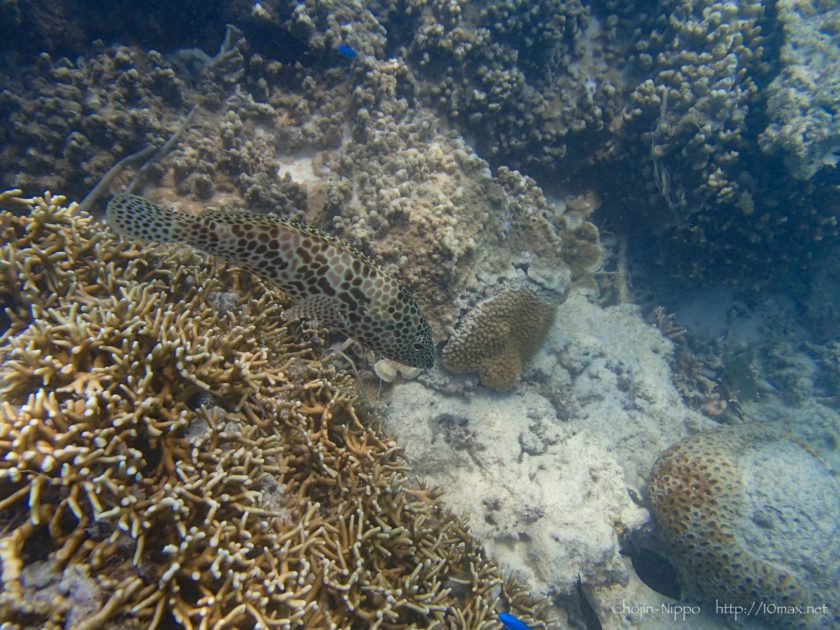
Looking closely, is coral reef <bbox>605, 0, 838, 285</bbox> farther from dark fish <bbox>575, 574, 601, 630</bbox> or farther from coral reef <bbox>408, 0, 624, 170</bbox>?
dark fish <bbox>575, 574, 601, 630</bbox>

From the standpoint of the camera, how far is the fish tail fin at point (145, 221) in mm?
3835

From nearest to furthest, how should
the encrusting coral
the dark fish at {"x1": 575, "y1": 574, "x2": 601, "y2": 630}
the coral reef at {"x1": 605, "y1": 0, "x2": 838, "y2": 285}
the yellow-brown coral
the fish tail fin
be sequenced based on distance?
the encrusting coral < the fish tail fin < the dark fish at {"x1": 575, "y1": 574, "x2": 601, "y2": 630} < the yellow-brown coral < the coral reef at {"x1": 605, "y1": 0, "x2": 838, "y2": 285}

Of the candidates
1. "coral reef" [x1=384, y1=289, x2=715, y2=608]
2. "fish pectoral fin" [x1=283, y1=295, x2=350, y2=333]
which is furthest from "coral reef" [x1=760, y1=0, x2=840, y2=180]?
"fish pectoral fin" [x1=283, y1=295, x2=350, y2=333]

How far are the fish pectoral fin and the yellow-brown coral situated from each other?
7.33 ft

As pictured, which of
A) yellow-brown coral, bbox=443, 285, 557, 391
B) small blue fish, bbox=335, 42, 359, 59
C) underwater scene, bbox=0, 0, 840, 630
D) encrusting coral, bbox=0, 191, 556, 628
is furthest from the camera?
small blue fish, bbox=335, 42, 359, 59

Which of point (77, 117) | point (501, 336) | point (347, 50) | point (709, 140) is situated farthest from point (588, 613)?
point (77, 117)

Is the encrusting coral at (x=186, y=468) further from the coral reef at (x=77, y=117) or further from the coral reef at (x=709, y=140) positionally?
the coral reef at (x=709, y=140)

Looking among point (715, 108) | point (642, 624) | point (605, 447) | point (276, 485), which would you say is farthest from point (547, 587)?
point (715, 108)

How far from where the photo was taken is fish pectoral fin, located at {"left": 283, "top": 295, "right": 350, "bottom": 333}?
14.5 ft

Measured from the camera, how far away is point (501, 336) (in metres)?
6.61

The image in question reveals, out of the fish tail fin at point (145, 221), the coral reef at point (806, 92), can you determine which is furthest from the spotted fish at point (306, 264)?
the coral reef at point (806, 92)

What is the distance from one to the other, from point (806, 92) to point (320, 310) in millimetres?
10096

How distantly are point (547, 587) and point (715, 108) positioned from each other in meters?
9.06

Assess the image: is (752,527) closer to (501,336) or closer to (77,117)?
(501,336)
